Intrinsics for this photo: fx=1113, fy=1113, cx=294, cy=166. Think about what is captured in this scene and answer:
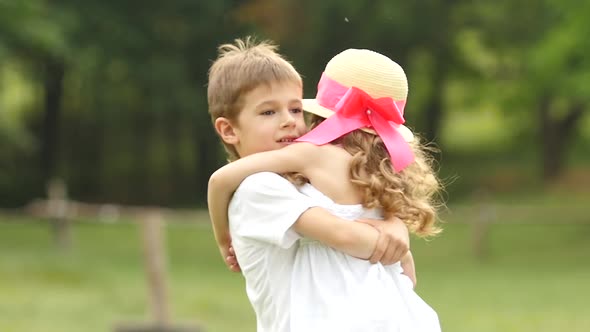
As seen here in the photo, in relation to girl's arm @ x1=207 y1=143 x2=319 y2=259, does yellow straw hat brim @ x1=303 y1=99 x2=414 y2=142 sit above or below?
above

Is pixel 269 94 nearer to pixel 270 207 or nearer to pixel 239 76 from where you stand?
pixel 239 76

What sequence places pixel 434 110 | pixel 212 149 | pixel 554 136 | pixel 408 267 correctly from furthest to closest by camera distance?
pixel 434 110 → pixel 554 136 → pixel 212 149 → pixel 408 267

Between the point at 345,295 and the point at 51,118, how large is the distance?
1073 inches

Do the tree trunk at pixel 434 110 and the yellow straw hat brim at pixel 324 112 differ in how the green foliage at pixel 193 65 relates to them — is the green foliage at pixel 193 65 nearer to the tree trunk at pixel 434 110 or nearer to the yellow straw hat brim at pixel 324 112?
the tree trunk at pixel 434 110

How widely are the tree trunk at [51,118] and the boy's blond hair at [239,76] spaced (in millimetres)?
25933

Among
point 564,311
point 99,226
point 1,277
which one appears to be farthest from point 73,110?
point 564,311

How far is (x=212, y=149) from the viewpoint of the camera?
98.8 ft

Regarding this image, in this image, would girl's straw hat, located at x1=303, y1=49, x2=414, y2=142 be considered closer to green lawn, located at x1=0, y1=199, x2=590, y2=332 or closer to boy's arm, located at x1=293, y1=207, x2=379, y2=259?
boy's arm, located at x1=293, y1=207, x2=379, y2=259

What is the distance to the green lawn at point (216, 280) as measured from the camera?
12.6 metres

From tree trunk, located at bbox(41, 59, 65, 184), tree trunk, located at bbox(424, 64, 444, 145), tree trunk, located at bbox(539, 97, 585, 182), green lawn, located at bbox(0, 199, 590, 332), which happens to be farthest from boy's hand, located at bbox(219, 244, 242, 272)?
tree trunk, located at bbox(424, 64, 444, 145)

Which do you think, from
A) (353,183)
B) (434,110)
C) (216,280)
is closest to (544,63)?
(216,280)

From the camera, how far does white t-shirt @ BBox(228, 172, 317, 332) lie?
8.65ft

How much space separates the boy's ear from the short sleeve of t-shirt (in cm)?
18

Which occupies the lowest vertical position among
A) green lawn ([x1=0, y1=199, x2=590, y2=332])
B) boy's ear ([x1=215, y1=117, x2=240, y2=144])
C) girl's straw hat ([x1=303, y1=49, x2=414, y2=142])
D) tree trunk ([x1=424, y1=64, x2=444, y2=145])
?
tree trunk ([x1=424, y1=64, x2=444, y2=145])
